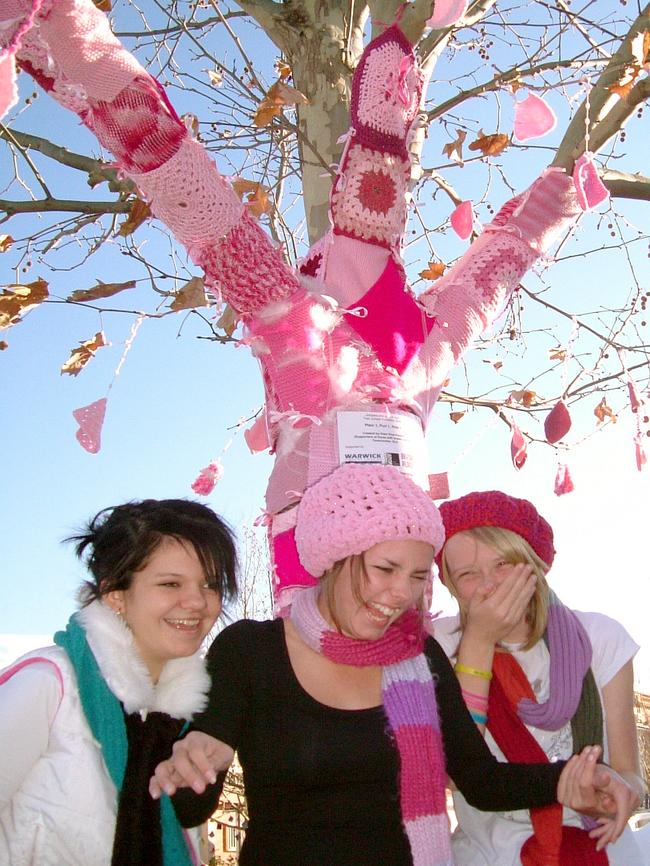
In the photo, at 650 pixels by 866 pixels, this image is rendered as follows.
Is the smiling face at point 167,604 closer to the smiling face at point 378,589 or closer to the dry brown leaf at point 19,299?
the smiling face at point 378,589

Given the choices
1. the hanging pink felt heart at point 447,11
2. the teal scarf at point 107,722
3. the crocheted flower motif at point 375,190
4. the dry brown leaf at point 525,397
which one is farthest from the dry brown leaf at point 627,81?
the teal scarf at point 107,722

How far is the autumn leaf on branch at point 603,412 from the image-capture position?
4.77 metres

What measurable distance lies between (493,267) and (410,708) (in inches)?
61.4

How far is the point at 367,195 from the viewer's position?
2.49 metres

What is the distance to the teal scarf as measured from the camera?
1645 millimetres

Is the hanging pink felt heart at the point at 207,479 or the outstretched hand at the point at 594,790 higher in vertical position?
the hanging pink felt heart at the point at 207,479

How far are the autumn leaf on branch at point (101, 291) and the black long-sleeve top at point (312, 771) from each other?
5.55 feet

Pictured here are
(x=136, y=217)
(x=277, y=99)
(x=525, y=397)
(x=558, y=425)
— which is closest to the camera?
(x=277, y=99)

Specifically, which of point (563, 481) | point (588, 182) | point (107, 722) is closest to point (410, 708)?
point (107, 722)

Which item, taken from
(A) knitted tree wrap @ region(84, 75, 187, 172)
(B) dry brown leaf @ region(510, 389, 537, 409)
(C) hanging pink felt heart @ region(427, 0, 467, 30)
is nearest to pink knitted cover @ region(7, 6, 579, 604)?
(A) knitted tree wrap @ region(84, 75, 187, 172)

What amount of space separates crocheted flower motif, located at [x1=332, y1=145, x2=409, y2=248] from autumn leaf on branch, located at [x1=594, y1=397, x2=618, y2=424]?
2679mm

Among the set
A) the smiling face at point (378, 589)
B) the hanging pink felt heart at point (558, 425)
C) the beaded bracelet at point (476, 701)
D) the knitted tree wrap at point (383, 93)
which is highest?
the knitted tree wrap at point (383, 93)

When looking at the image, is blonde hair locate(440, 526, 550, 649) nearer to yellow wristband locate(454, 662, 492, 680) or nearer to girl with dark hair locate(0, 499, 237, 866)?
yellow wristband locate(454, 662, 492, 680)

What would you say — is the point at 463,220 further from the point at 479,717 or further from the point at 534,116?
the point at 479,717
